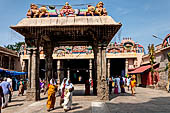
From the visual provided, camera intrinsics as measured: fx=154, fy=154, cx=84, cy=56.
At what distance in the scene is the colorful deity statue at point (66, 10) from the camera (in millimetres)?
9552

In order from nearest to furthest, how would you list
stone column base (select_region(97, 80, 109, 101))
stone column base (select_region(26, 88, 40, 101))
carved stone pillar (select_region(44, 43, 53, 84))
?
stone column base (select_region(97, 80, 109, 101)) < stone column base (select_region(26, 88, 40, 101)) < carved stone pillar (select_region(44, 43, 53, 84))

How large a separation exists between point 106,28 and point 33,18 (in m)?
4.43

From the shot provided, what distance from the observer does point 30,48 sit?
958 cm

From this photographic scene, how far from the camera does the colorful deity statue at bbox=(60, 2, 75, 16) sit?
9.55 metres

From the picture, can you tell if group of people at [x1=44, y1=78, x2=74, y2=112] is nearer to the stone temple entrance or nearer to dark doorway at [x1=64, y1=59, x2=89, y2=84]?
the stone temple entrance

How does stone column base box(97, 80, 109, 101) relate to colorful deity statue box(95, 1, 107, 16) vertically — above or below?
below

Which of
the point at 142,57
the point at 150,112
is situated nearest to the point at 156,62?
the point at 142,57

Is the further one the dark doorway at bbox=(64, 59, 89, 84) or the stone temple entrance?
the dark doorway at bbox=(64, 59, 89, 84)

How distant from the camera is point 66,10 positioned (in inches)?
378

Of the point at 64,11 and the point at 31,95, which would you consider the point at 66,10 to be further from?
the point at 31,95

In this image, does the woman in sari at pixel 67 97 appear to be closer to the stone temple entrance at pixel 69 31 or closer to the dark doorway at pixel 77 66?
the stone temple entrance at pixel 69 31

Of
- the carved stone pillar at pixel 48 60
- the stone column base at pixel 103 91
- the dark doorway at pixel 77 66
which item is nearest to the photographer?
the stone column base at pixel 103 91

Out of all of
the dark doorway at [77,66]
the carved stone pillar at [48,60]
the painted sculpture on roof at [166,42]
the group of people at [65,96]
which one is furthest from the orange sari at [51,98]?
the dark doorway at [77,66]

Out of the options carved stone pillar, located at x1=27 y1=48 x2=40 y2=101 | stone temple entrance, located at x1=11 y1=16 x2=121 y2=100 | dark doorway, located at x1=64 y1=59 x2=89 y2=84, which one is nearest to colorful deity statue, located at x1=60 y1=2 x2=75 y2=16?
stone temple entrance, located at x1=11 y1=16 x2=121 y2=100
